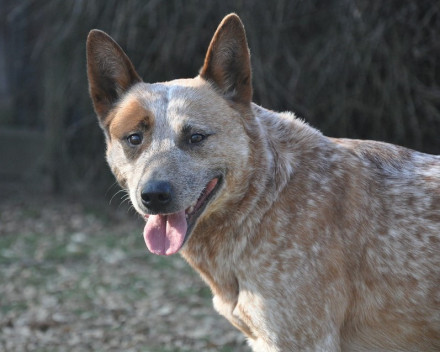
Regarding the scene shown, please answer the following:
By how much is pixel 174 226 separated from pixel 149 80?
4.51 m

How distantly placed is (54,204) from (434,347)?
5949 millimetres

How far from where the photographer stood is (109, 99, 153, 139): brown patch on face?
9.69 ft

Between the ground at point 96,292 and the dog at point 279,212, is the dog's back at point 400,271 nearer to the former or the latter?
the dog at point 279,212

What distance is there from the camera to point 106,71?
3199 millimetres

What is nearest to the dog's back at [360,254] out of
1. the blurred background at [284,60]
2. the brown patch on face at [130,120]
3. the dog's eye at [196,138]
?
the dog's eye at [196,138]

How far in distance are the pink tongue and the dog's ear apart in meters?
0.65

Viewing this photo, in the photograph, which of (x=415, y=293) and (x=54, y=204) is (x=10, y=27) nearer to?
(x=54, y=204)

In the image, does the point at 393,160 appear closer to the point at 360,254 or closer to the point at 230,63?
the point at 360,254

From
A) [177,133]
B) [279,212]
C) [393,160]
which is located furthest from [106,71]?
[393,160]

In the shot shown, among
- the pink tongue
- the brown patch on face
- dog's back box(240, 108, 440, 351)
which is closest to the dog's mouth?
the pink tongue

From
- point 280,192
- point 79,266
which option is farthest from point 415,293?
point 79,266

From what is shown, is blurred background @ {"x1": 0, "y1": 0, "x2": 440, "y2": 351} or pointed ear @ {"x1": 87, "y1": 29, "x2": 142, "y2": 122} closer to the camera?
pointed ear @ {"x1": 87, "y1": 29, "x2": 142, "y2": 122}

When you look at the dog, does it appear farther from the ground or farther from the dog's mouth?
the ground

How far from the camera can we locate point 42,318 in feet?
15.2
